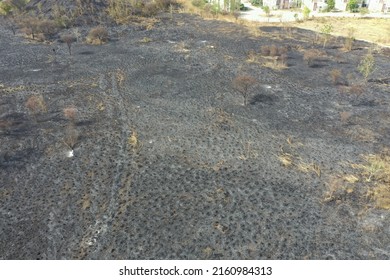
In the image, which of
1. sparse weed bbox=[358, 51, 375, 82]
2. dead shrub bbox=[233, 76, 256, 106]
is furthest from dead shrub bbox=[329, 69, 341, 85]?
dead shrub bbox=[233, 76, 256, 106]

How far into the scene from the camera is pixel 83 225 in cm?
1343

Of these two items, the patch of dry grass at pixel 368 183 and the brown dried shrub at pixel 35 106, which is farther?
the brown dried shrub at pixel 35 106

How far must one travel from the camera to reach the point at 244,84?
2334cm

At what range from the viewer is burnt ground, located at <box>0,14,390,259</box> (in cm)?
1273

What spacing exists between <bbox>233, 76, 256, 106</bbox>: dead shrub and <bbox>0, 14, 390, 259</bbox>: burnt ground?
0.64 m

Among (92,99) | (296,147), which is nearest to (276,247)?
(296,147)

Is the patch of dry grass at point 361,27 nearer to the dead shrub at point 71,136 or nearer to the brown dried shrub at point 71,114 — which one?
the brown dried shrub at point 71,114

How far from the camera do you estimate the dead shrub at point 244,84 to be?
905 inches

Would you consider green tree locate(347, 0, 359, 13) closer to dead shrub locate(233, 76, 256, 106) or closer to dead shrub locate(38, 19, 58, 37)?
dead shrub locate(233, 76, 256, 106)

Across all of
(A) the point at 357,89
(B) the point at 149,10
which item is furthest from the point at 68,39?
(A) the point at 357,89

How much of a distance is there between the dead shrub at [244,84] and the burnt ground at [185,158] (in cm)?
64

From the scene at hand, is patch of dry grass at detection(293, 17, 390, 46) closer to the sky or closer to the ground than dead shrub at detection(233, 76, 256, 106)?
closer to the sky

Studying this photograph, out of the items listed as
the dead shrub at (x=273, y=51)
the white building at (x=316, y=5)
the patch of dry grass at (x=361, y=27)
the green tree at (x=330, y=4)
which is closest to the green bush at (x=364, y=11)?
the patch of dry grass at (x=361, y=27)

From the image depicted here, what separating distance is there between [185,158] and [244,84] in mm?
9032
